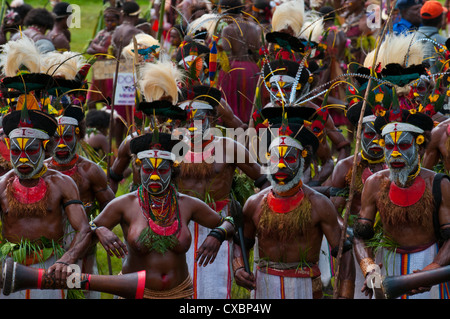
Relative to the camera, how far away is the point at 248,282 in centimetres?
581

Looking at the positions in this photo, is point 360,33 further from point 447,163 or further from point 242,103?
point 447,163

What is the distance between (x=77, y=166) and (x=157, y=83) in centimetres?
115

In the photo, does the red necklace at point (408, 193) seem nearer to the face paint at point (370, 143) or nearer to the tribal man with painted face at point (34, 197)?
the face paint at point (370, 143)

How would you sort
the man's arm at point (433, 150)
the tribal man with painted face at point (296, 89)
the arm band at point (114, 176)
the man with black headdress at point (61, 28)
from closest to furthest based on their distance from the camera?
the man's arm at point (433, 150) < the tribal man with painted face at point (296, 89) < the arm band at point (114, 176) < the man with black headdress at point (61, 28)

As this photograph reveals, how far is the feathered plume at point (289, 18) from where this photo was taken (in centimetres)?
910

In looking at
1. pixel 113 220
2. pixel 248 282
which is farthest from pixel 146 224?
pixel 248 282

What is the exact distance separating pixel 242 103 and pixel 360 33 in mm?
3182

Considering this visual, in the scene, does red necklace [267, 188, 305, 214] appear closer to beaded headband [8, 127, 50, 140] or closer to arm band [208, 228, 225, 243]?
arm band [208, 228, 225, 243]

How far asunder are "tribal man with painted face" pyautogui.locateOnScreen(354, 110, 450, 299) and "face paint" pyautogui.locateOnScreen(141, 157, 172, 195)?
138cm

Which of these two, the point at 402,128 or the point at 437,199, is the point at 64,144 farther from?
the point at 437,199

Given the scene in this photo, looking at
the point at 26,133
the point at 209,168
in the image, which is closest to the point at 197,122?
the point at 209,168

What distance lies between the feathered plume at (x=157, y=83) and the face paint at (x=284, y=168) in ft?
3.44

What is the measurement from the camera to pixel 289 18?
910cm

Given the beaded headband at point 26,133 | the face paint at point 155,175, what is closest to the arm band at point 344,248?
the face paint at point 155,175
